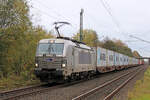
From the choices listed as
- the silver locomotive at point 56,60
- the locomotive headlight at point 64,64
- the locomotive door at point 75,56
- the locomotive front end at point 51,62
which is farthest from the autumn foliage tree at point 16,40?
the locomotive headlight at point 64,64

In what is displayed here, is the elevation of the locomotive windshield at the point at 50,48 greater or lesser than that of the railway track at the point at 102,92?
greater

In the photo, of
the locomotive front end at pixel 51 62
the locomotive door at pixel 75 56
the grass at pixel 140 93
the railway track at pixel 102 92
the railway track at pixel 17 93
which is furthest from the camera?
the locomotive door at pixel 75 56

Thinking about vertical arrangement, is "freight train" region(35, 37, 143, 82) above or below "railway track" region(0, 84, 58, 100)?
above

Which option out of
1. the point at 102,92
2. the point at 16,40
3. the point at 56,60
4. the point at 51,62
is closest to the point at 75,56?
the point at 56,60

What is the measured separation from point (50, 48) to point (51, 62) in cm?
116

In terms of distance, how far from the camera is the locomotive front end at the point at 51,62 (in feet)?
43.1

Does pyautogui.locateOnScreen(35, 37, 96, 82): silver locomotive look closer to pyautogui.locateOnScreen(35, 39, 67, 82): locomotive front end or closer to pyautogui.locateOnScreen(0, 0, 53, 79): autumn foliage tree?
pyautogui.locateOnScreen(35, 39, 67, 82): locomotive front end

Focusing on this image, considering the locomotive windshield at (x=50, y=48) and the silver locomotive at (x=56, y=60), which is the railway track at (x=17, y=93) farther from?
the locomotive windshield at (x=50, y=48)

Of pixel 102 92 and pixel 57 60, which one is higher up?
pixel 57 60

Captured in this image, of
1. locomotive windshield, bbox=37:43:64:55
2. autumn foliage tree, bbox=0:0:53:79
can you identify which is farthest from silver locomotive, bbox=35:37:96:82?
autumn foliage tree, bbox=0:0:53:79

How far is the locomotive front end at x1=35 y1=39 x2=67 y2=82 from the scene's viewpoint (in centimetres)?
1314

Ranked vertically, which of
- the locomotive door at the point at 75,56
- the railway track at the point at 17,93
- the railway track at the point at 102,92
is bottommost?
the railway track at the point at 102,92

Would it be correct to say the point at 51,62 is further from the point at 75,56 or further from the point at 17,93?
the point at 17,93

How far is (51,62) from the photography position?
1333 centimetres
